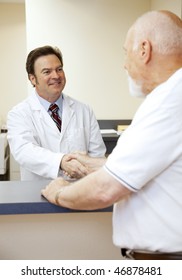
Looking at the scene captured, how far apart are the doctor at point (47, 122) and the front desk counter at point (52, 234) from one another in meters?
0.47

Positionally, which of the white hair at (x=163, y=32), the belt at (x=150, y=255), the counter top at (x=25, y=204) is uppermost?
the white hair at (x=163, y=32)

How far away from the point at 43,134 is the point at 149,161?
1.06m

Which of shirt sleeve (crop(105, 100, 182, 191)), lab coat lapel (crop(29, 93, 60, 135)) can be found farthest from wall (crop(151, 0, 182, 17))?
shirt sleeve (crop(105, 100, 182, 191))

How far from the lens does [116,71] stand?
9.94 ft

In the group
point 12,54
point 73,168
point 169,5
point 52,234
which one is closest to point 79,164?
point 73,168

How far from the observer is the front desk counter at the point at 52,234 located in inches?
44.8

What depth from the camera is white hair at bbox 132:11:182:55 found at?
0.79 meters

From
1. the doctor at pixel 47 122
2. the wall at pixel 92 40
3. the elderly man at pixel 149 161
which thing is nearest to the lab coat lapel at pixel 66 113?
the doctor at pixel 47 122

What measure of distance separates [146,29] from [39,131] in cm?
103

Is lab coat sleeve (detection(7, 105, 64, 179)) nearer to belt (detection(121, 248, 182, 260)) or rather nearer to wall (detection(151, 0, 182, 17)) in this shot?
belt (detection(121, 248, 182, 260))

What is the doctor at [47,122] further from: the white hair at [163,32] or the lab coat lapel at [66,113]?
the white hair at [163,32]

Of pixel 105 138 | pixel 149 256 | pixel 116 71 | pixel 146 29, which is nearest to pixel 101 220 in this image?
pixel 149 256

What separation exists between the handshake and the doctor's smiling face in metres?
0.41

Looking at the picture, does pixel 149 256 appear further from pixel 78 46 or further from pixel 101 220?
pixel 78 46
